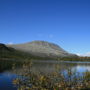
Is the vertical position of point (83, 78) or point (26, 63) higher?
point (26, 63)

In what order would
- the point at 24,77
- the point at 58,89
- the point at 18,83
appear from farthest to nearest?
the point at 24,77, the point at 18,83, the point at 58,89

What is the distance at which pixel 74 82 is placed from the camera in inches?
756

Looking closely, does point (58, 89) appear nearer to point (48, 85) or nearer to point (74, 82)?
point (48, 85)

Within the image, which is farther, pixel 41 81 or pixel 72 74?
pixel 72 74

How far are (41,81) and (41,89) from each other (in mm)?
734

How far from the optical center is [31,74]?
19062 mm

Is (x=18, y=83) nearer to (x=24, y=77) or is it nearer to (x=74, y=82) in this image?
(x=24, y=77)

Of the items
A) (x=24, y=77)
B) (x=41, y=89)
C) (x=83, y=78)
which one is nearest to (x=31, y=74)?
(x=24, y=77)

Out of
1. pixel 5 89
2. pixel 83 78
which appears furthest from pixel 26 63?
pixel 5 89

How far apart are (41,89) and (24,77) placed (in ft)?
9.92

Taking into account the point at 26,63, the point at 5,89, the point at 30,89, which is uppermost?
the point at 26,63

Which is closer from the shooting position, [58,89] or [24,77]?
[58,89]

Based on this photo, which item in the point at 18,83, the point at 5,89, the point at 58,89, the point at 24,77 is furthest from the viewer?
the point at 5,89

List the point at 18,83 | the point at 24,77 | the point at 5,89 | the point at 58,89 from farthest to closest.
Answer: the point at 5,89, the point at 24,77, the point at 18,83, the point at 58,89
